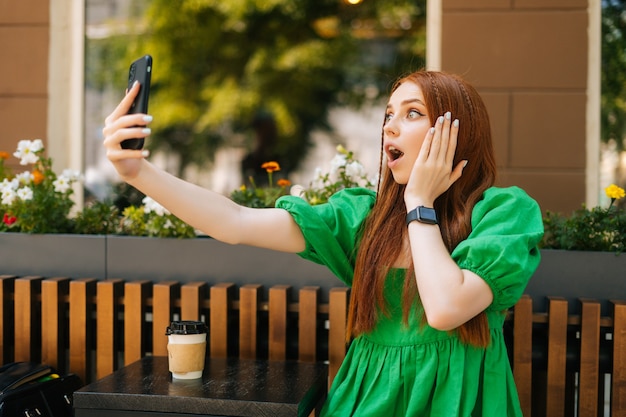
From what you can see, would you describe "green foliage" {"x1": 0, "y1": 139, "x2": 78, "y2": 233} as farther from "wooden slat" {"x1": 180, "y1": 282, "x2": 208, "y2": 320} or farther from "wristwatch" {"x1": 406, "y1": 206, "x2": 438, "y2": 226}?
"wristwatch" {"x1": 406, "y1": 206, "x2": 438, "y2": 226}

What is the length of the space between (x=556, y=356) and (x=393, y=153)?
954 mm

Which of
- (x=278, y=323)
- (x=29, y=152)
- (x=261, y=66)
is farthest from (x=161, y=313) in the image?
(x=261, y=66)

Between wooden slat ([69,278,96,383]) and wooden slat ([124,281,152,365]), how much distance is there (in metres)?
0.16

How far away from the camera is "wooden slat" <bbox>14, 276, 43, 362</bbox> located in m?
2.66

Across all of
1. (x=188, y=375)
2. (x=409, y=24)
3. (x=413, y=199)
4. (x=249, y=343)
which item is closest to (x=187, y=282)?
(x=249, y=343)

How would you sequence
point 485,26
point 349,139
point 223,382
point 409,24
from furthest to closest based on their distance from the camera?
1. point 349,139
2. point 409,24
3. point 485,26
4. point 223,382

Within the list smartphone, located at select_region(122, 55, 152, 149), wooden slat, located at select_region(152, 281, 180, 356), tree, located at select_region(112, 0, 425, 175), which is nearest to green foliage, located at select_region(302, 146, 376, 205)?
wooden slat, located at select_region(152, 281, 180, 356)

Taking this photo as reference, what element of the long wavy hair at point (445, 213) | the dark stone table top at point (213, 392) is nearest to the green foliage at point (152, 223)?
the dark stone table top at point (213, 392)

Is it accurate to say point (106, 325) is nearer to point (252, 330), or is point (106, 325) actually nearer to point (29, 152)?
point (252, 330)

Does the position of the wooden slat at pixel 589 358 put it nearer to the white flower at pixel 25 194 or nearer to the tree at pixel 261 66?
the white flower at pixel 25 194

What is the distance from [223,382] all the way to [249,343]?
0.52m

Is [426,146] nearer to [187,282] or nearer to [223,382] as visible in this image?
[223,382]

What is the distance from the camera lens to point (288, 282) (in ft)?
8.52

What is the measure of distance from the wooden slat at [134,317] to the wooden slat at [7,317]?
0.50 meters
